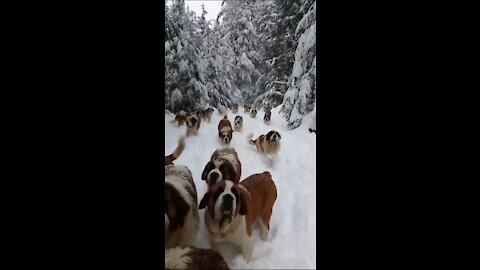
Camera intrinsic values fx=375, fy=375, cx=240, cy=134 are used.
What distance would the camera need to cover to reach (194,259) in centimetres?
181

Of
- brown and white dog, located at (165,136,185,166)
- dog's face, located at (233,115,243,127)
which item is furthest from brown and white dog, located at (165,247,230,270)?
dog's face, located at (233,115,243,127)

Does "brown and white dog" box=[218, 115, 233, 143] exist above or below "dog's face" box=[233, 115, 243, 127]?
below

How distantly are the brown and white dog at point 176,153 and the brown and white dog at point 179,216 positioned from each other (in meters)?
0.15

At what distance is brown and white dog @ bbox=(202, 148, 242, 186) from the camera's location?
1.99 meters

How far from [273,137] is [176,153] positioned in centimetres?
55

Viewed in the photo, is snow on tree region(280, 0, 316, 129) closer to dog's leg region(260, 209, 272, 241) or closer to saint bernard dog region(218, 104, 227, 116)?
saint bernard dog region(218, 104, 227, 116)

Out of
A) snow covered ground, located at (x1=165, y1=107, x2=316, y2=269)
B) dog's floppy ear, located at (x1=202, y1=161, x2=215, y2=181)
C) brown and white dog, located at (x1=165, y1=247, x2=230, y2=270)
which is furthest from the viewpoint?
dog's floppy ear, located at (x1=202, y1=161, x2=215, y2=181)

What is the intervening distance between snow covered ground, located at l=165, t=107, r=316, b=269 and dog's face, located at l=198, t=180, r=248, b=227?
85 mm

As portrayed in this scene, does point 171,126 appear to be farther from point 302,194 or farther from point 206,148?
point 302,194

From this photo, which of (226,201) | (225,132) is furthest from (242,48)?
(226,201)

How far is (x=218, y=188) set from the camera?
1.89 meters

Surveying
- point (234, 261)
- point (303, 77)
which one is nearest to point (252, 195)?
point (234, 261)

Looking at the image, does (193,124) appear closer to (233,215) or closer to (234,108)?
(234,108)
